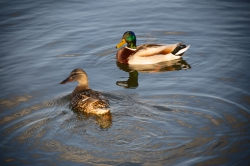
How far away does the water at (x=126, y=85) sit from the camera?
7320mm

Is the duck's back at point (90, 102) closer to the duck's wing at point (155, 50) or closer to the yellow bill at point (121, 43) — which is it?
the duck's wing at point (155, 50)

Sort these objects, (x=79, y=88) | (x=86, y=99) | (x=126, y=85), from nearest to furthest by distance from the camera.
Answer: (x=86, y=99) < (x=79, y=88) < (x=126, y=85)

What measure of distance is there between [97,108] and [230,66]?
12.9ft

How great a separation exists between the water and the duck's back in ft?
0.55

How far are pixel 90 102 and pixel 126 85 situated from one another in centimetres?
166

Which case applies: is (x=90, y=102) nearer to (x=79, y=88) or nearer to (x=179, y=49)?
(x=79, y=88)

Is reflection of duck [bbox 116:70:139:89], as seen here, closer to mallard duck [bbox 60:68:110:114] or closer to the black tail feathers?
mallard duck [bbox 60:68:110:114]

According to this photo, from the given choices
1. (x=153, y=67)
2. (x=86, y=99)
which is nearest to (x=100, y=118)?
(x=86, y=99)

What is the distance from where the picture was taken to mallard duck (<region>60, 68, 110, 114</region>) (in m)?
8.54

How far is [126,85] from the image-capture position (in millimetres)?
10164

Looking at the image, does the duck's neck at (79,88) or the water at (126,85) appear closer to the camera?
the water at (126,85)

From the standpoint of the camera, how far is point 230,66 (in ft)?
35.3

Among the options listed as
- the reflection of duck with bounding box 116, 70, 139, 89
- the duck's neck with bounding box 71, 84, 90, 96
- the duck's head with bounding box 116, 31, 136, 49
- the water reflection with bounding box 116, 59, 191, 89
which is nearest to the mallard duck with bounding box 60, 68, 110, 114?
the duck's neck with bounding box 71, 84, 90, 96

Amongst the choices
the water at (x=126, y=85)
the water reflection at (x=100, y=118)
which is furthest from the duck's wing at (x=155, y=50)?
the water reflection at (x=100, y=118)
